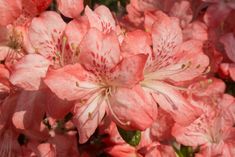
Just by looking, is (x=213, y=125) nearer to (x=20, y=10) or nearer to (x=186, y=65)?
(x=186, y=65)

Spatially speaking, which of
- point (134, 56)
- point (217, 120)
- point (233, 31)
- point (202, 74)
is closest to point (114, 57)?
point (134, 56)

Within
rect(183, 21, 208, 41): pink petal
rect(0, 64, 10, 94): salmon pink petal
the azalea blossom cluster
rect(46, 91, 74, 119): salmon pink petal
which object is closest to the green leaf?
the azalea blossom cluster

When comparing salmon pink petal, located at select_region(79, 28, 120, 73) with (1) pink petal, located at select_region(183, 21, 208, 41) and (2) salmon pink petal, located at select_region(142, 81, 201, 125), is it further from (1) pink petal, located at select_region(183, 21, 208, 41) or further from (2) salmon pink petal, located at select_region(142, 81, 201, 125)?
(1) pink petal, located at select_region(183, 21, 208, 41)

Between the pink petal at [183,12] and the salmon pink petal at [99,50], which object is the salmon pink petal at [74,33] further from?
the pink petal at [183,12]

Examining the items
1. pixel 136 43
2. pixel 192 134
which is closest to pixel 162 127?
pixel 192 134

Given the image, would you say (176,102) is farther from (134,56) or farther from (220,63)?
(220,63)

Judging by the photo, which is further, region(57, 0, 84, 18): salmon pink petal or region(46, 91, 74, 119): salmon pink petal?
region(57, 0, 84, 18): salmon pink petal

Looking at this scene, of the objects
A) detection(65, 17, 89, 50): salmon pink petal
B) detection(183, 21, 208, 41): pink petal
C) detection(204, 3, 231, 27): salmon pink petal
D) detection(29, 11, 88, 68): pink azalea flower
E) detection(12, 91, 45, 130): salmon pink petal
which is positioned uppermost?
detection(65, 17, 89, 50): salmon pink petal

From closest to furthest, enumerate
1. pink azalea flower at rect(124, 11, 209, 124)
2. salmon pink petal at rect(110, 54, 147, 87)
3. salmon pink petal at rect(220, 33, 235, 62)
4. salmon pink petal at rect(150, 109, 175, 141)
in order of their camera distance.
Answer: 1. salmon pink petal at rect(110, 54, 147, 87)
2. pink azalea flower at rect(124, 11, 209, 124)
3. salmon pink petal at rect(150, 109, 175, 141)
4. salmon pink petal at rect(220, 33, 235, 62)
